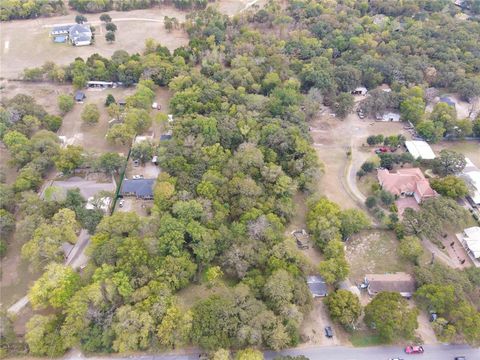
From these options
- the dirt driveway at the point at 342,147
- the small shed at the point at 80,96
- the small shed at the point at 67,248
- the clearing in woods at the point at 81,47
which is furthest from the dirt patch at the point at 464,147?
the small shed at the point at 80,96

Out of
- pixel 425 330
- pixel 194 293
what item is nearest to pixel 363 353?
pixel 425 330

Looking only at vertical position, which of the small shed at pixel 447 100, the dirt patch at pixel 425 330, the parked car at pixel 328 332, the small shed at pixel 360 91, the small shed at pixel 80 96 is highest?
the small shed at pixel 80 96

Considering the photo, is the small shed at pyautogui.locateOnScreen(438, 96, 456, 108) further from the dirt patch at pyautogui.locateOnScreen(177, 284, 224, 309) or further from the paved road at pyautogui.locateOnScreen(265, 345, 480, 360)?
the dirt patch at pyautogui.locateOnScreen(177, 284, 224, 309)

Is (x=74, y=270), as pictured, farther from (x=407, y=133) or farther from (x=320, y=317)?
(x=407, y=133)

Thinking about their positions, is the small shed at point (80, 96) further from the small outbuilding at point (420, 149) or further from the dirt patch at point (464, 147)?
the dirt patch at point (464, 147)

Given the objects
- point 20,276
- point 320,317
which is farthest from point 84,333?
point 320,317

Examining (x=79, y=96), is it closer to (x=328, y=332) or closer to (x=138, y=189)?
(x=138, y=189)
